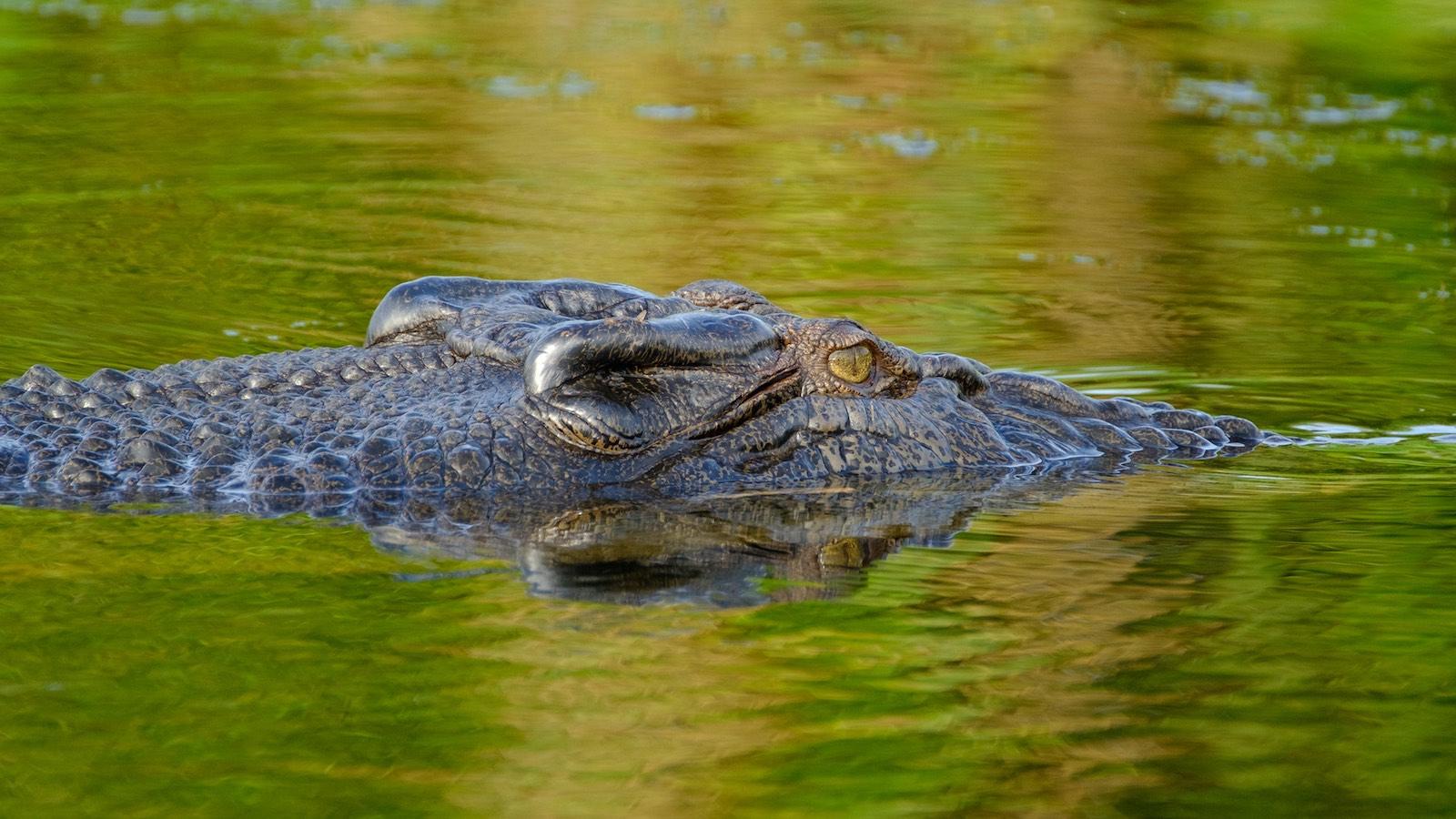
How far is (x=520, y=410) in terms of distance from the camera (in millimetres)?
5008

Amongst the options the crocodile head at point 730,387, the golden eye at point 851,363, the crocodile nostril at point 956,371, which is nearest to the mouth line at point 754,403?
the crocodile head at point 730,387

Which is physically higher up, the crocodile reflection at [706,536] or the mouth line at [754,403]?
→ the mouth line at [754,403]

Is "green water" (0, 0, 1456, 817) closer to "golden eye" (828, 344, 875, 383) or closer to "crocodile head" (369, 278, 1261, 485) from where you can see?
"crocodile head" (369, 278, 1261, 485)

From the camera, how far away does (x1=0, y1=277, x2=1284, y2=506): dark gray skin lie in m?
4.91

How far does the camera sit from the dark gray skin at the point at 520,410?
491cm

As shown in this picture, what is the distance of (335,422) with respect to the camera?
5.04 metres

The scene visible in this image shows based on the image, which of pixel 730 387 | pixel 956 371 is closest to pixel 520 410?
pixel 730 387

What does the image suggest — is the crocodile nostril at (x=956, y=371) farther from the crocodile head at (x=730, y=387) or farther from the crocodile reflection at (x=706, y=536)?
the crocodile reflection at (x=706, y=536)

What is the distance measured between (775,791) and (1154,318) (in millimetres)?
5719

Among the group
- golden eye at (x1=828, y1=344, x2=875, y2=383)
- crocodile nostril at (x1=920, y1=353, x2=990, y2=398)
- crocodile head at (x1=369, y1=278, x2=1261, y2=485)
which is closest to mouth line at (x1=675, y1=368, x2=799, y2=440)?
crocodile head at (x1=369, y1=278, x2=1261, y2=485)

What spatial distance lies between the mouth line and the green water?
579 mm

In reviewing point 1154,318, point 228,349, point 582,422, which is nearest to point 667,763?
point 582,422

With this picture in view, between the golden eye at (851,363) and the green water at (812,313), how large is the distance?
1.87 feet

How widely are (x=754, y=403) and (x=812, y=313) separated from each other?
3277 millimetres
